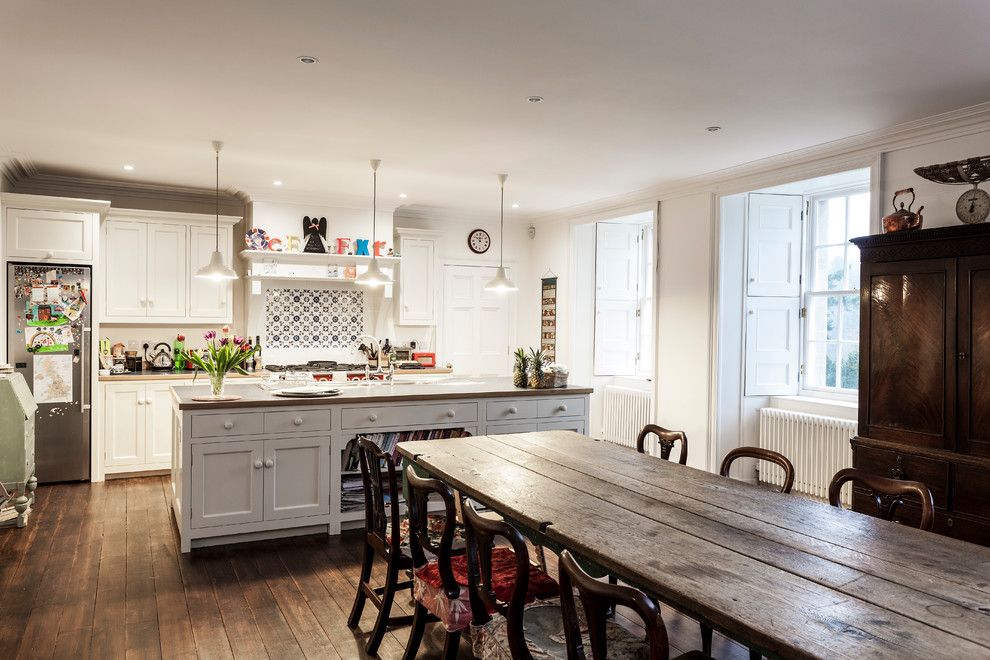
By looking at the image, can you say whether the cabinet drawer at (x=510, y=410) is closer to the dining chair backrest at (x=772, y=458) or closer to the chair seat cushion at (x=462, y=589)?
the dining chair backrest at (x=772, y=458)

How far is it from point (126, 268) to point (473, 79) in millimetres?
4279

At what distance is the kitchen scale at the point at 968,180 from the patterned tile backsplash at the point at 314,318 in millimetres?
5330

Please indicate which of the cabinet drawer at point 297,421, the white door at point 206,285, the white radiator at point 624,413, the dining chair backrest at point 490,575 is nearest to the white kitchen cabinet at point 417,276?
the white door at point 206,285

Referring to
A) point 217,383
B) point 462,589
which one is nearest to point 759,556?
point 462,589

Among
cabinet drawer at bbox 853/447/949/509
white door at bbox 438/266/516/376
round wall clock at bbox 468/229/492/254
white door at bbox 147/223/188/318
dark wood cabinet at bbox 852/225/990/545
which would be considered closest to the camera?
dark wood cabinet at bbox 852/225/990/545

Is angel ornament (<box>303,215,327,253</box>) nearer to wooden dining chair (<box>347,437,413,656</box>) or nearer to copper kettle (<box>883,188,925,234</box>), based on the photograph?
wooden dining chair (<box>347,437,413,656</box>)

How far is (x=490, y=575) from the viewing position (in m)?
1.95

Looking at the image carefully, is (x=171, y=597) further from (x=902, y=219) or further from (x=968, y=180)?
(x=968, y=180)

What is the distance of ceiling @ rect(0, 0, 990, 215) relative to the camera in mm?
2770

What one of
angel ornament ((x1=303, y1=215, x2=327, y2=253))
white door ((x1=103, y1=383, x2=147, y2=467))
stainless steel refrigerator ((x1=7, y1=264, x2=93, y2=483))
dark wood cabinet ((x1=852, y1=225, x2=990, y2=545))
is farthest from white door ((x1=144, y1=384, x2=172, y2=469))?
dark wood cabinet ((x1=852, y1=225, x2=990, y2=545))

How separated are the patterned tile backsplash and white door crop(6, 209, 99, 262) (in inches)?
69.0

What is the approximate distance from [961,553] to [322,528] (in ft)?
11.2

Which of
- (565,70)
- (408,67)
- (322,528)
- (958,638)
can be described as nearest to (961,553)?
(958,638)

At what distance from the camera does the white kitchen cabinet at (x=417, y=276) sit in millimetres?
7426
